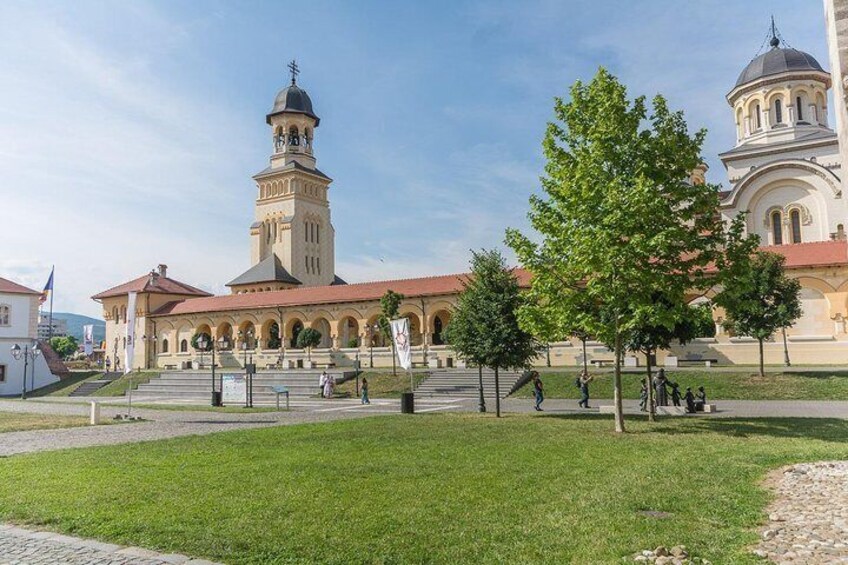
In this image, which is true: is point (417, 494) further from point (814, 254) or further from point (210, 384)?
point (210, 384)

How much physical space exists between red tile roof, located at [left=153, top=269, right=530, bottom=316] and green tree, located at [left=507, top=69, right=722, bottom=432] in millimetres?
22538

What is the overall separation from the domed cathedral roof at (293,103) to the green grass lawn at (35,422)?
51.7 metres

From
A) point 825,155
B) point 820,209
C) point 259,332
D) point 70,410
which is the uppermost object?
point 825,155

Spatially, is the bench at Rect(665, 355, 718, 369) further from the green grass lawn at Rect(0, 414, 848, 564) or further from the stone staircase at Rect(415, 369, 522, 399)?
the green grass lawn at Rect(0, 414, 848, 564)

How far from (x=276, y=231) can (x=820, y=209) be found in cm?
5165

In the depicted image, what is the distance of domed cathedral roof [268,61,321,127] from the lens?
227ft

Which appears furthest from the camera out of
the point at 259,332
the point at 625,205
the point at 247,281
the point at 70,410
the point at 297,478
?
the point at 247,281

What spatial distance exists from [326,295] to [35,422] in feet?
91.6

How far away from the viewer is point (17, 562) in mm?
5785

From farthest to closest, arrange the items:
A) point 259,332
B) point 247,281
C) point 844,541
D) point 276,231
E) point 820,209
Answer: point 276,231, point 247,281, point 259,332, point 820,209, point 844,541

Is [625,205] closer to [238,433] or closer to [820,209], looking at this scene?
[238,433]

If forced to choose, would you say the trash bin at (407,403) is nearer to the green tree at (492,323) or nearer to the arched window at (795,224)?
the green tree at (492,323)

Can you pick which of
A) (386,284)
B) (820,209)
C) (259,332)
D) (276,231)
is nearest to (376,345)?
(386,284)

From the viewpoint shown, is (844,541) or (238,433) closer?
(844,541)
